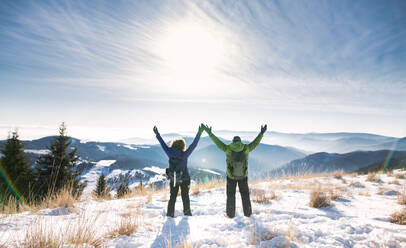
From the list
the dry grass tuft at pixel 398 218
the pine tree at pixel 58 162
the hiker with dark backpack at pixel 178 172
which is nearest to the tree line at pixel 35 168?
the pine tree at pixel 58 162

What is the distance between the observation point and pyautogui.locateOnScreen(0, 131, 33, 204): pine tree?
55.8 feet

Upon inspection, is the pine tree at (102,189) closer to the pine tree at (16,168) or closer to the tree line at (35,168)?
the tree line at (35,168)

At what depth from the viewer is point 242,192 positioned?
4.24 metres

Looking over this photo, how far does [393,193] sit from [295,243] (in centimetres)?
694

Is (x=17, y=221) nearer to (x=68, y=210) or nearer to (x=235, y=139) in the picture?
(x=68, y=210)

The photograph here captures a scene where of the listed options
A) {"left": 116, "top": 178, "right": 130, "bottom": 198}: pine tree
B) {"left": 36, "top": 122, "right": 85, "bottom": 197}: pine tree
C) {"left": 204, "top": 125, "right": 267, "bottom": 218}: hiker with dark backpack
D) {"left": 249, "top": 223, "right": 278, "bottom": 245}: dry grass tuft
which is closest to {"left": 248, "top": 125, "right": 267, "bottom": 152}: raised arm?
{"left": 204, "top": 125, "right": 267, "bottom": 218}: hiker with dark backpack

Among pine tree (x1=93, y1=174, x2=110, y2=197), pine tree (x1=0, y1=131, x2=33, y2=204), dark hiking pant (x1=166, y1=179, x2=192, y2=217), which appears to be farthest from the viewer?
pine tree (x1=0, y1=131, x2=33, y2=204)

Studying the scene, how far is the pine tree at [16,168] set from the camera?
17016 millimetres

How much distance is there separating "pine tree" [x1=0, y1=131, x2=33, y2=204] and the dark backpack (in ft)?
66.0

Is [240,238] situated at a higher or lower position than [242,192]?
lower

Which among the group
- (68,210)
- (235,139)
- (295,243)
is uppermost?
(235,139)

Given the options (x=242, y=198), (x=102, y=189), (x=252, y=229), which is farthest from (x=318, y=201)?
(x=102, y=189)

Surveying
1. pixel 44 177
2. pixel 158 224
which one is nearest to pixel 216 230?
pixel 158 224

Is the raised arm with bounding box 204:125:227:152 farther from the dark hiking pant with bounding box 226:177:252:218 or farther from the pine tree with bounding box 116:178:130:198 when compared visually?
the pine tree with bounding box 116:178:130:198
